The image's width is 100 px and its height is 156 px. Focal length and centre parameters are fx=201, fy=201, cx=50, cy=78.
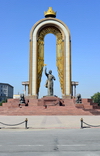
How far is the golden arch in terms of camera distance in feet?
112

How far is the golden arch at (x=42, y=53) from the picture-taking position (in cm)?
3422

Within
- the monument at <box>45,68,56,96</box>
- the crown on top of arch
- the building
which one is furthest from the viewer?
the building

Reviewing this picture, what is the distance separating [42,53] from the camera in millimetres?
36188

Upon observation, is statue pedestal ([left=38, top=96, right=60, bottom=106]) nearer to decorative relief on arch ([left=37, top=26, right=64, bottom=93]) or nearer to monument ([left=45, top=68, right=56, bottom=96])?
monument ([left=45, top=68, right=56, bottom=96])

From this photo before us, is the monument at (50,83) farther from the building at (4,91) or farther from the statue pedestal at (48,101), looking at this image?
the building at (4,91)

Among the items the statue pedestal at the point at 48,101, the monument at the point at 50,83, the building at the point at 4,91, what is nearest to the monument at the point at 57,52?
the monument at the point at 50,83

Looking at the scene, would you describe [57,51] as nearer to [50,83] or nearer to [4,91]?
[50,83]

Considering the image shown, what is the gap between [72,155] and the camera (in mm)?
6176

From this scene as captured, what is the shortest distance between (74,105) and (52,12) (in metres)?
18.6

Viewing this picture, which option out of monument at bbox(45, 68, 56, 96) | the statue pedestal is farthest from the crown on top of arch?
the statue pedestal

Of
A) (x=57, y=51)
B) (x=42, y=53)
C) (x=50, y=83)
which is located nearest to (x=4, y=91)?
(x=42, y=53)

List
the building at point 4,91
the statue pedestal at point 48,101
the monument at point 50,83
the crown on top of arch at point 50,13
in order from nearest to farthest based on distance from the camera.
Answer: the statue pedestal at point 48,101
the monument at point 50,83
the crown on top of arch at point 50,13
the building at point 4,91

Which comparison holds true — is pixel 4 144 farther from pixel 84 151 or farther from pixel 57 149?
pixel 84 151

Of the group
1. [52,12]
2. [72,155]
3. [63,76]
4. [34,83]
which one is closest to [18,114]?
[34,83]
